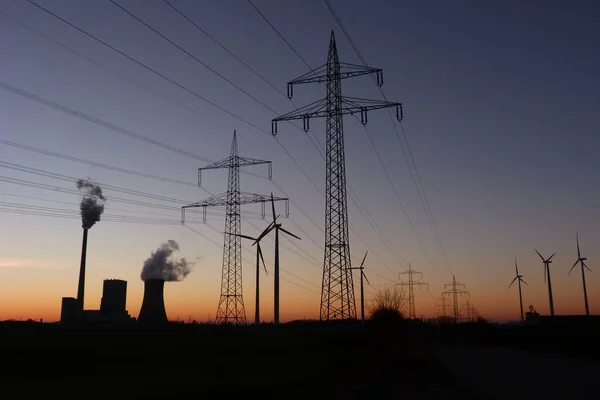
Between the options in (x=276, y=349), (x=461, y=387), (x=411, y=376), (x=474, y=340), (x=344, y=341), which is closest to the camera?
(x=461, y=387)

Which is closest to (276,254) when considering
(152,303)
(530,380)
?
(530,380)

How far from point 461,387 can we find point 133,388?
16.3 m

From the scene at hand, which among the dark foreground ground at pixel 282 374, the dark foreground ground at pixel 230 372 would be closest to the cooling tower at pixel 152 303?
the dark foreground ground at pixel 282 374

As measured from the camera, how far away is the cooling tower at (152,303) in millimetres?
110125

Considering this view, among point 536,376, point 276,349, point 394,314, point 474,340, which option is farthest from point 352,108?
point 474,340

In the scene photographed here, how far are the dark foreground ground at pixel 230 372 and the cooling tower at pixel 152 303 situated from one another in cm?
6599

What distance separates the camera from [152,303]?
363 ft

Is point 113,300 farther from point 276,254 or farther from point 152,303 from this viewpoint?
point 276,254

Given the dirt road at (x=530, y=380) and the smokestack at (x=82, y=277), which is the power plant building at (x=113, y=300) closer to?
the smokestack at (x=82, y=277)

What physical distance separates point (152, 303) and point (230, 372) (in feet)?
281

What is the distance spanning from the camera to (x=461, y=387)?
2955 cm

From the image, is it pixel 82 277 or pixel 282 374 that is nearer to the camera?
pixel 282 374

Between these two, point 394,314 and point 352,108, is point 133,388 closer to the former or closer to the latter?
point 394,314

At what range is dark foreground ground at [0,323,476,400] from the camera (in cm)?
2233
